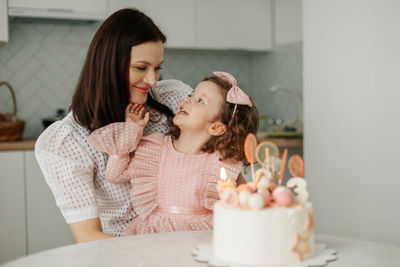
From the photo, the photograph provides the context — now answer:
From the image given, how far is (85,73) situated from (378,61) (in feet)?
4.63

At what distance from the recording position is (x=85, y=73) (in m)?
1.74

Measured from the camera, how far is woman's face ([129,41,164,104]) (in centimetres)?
170

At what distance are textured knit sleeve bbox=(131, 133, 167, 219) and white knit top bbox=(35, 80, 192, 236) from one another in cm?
8

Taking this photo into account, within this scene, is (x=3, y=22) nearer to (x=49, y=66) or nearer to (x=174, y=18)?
(x=49, y=66)

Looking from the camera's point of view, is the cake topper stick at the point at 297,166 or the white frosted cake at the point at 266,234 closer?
the white frosted cake at the point at 266,234

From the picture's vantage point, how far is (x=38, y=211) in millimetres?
2887

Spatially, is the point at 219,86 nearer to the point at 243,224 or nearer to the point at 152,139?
the point at 152,139

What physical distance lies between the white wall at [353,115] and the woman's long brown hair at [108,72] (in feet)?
3.97

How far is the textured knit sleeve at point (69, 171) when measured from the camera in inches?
62.1

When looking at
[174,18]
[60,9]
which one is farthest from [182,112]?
[174,18]

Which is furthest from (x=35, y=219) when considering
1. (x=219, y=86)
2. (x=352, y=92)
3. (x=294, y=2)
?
(x=294, y=2)

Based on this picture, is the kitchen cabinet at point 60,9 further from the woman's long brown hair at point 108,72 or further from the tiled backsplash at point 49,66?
the woman's long brown hair at point 108,72

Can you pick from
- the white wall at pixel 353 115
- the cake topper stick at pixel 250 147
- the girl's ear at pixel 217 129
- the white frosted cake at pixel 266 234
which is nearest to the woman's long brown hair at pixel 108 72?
the girl's ear at pixel 217 129

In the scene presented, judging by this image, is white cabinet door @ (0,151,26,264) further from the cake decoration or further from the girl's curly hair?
the cake decoration
